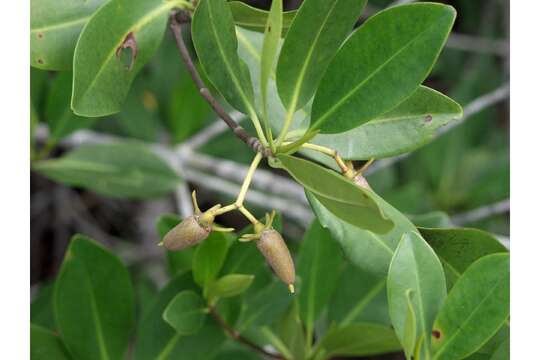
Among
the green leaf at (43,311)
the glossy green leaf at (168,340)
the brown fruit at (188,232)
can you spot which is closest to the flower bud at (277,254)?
the brown fruit at (188,232)

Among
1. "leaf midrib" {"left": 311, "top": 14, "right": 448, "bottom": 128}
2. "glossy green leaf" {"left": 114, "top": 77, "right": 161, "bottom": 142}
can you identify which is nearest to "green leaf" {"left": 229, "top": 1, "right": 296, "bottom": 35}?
"leaf midrib" {"left": 311, "top": 14, "right": 448, "bottom": 128}

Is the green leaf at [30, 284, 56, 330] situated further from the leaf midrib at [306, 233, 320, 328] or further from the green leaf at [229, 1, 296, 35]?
the green leaf at [229, 1, 296, 35]

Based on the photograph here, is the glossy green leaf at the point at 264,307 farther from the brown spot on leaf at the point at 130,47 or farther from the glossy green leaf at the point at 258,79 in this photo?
the brown spot on leaf at the point at 130,47

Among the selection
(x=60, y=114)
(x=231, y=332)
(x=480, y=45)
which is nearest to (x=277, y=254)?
(x=231, y=332)

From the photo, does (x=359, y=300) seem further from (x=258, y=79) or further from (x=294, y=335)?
(x=258, y=79)

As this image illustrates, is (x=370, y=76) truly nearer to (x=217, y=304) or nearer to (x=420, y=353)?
(x=420, y=353)
